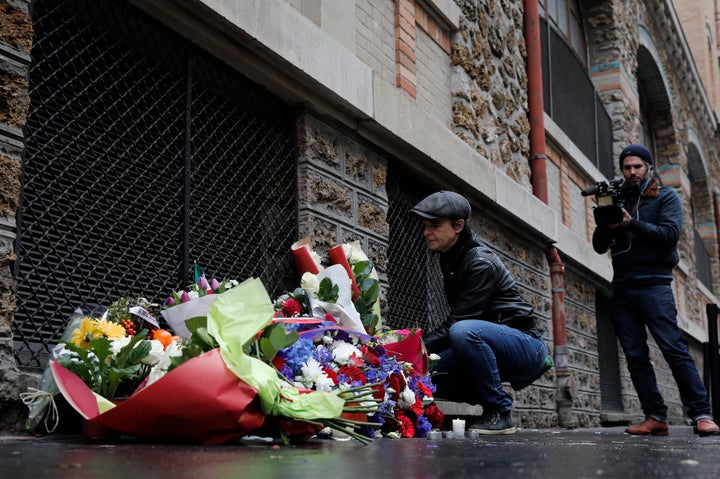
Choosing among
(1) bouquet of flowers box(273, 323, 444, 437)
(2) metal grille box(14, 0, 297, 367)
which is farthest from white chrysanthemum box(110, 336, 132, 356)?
(1) bouquet of flowers box(273, 323, 444, 437)

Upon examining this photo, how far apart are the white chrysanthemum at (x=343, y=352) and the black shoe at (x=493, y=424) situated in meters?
1.12

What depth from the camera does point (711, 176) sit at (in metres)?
24.6

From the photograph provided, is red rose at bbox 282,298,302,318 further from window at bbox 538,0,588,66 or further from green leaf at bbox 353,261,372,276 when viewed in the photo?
window at bbox 538,0,588,66

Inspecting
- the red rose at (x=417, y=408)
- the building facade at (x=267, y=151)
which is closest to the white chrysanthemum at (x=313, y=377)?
the red rose at (x=417, y=408)

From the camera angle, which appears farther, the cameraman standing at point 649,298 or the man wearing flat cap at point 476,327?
the cameraman standing at point 649,298

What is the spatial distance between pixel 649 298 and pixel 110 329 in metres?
3.68

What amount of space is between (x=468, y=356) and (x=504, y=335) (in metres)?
0.26

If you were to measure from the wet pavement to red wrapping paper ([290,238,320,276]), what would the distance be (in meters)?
2.02

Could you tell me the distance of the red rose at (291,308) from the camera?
454 cm

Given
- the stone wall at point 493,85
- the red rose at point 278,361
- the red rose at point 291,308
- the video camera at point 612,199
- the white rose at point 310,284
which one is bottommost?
the red rose at point 278,361

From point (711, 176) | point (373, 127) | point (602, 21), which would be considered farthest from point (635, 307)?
point (711, 176)

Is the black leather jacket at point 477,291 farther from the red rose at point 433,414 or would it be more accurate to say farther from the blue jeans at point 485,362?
the red rose at point 433,414

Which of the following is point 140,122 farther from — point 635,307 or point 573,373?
point 573,373

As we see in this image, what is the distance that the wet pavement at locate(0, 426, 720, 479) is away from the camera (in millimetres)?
2188
